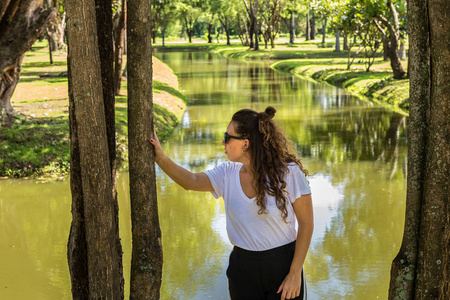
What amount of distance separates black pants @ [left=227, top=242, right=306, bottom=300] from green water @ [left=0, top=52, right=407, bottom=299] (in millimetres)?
3207

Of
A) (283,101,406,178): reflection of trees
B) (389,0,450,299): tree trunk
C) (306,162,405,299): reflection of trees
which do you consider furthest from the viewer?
(283,101,406,178): reflection of trees

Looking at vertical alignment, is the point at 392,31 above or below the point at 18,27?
above

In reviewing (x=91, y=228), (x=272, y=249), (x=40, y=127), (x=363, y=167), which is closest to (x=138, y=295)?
(x=91, y=228)

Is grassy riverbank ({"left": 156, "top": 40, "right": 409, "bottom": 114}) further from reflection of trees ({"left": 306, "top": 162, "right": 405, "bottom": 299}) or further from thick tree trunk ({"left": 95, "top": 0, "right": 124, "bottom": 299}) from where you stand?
thick tree trunk ({"left": 95, "top": 0, "right": 124, "bottom": 299})

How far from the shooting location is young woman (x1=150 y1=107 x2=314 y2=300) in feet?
12.2

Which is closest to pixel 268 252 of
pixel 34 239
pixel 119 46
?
pixel 34 239

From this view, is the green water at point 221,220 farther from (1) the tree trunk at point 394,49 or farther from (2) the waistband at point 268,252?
(1) the tree trunk at point 394,49

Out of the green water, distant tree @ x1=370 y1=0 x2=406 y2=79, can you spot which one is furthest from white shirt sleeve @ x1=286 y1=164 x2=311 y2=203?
distant tree @ x1=370 y1=0 x2=406 y2=79

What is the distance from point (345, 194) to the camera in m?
11.0

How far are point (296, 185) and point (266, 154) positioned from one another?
0.24 m

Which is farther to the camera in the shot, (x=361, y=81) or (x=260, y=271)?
(x=361, y=81)

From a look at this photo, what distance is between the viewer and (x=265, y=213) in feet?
12.2

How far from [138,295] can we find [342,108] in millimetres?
17549

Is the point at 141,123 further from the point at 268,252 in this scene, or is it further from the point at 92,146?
the point at 268,252
